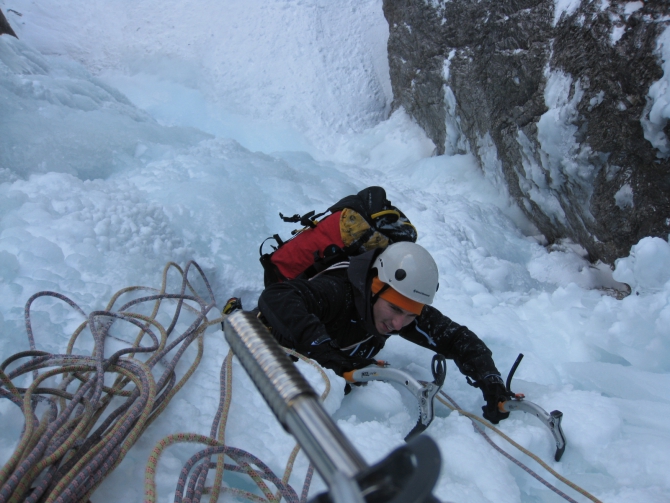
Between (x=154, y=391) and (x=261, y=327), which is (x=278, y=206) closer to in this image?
(x=154, y=391)

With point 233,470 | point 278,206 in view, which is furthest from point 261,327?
point 278,206

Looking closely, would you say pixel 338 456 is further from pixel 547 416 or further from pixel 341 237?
pixel 341 237

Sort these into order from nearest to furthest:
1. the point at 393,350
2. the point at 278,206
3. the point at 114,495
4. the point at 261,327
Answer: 1. the point at 261,327
2. the point at 114,495
3. the point at 393,350
4. the point at 278,206

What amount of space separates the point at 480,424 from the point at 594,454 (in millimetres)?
453

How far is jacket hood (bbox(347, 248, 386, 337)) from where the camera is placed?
6.93 ft

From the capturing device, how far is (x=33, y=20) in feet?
25.1

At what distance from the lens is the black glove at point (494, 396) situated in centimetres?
206

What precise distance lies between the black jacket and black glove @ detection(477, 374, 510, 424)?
2.1 inches

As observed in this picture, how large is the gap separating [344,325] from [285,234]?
1579 millimetres

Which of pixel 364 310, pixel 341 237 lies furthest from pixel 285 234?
pixel 364 310

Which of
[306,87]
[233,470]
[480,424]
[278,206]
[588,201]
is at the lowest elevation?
[480,424]

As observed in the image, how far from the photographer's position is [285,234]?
3.74 meters

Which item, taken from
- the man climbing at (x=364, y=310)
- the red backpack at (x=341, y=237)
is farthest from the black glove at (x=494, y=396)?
the red backpack at (x=341, y=237)

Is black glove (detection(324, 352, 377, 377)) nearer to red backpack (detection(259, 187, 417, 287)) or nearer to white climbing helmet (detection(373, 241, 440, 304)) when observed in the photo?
white climbing helmet (detection(373, 241, 440, 304))
